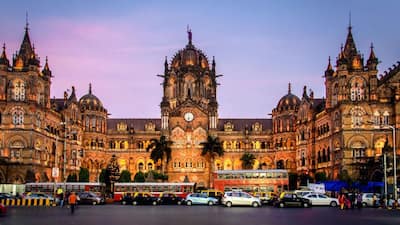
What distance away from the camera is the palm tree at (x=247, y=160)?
132887mm

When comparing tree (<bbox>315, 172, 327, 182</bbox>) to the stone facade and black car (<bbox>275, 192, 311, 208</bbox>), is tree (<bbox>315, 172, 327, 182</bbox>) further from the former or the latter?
black car (<bbox>275, 192, 311, 208</bbox>)

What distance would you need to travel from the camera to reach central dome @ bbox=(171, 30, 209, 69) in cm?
14538

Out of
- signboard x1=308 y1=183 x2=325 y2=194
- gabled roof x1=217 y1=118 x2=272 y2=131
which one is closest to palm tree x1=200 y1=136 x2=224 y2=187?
gabled roof x1=217 y1=118 x2=272 y2=131

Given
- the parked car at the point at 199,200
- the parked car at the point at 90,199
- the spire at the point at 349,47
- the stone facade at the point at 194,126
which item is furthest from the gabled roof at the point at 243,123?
the parked car at the point at 199,200

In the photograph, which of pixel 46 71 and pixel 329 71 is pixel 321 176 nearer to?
pixel 329 71

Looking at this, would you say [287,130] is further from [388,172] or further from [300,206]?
[300,206]

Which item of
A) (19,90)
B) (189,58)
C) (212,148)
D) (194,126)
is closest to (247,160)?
(212,148)

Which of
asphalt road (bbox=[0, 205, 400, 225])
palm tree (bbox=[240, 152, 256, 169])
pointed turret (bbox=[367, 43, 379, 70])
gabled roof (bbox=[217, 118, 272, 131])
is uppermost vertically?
pointed turret (bbox=[367, 43, 379, 70])

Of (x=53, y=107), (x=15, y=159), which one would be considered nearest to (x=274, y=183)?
(x=15, y=159)

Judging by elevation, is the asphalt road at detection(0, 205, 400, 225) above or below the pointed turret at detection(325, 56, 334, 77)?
below

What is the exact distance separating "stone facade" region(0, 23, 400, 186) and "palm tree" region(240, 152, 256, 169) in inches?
148

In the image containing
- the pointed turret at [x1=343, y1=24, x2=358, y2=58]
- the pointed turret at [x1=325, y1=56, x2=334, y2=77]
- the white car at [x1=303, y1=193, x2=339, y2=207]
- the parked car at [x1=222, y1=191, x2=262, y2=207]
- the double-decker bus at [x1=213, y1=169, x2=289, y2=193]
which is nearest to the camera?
the parked car at [x1=222, y1=191, x2=262, y2=207]

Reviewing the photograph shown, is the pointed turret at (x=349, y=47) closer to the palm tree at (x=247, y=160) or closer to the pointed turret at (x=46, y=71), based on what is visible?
the palm tree at (x=247, y=160)

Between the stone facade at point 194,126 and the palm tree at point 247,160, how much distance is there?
376 centimetres
